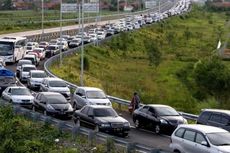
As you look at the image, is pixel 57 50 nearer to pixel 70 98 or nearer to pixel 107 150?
pixel 70 98

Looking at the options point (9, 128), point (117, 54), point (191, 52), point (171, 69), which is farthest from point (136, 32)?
point (9, 128)

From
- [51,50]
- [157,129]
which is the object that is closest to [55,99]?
[157,129]

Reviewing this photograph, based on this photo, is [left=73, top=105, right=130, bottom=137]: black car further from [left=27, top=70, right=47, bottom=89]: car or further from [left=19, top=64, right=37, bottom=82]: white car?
[left=19, top=64, right=37, bottom=82]: white car

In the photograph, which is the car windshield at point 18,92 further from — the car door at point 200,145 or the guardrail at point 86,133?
the car door at point 200,145

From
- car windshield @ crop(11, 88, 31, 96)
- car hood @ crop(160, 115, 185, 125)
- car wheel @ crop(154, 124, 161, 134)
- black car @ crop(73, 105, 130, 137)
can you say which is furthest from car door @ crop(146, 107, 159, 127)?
car windshield @ crop(11, 88, 31, 96)

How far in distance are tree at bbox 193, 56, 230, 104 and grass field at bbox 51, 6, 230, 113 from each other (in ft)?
3.72

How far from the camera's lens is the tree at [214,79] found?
51969 mm

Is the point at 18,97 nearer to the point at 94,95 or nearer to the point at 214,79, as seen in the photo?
the point at 94,95

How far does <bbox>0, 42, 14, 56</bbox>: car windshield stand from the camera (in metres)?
58.2

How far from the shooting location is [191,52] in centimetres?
9794

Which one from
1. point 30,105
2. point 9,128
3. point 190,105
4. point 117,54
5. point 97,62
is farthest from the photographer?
point 117,54

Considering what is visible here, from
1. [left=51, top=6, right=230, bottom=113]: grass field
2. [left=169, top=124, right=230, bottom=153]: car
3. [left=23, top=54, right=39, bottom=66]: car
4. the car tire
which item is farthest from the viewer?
[left=23, top=54, right=39, bottom=66]: car

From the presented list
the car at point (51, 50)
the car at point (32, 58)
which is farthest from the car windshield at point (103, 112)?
the car at point (51, 50)

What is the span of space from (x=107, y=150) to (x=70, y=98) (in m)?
16.0
